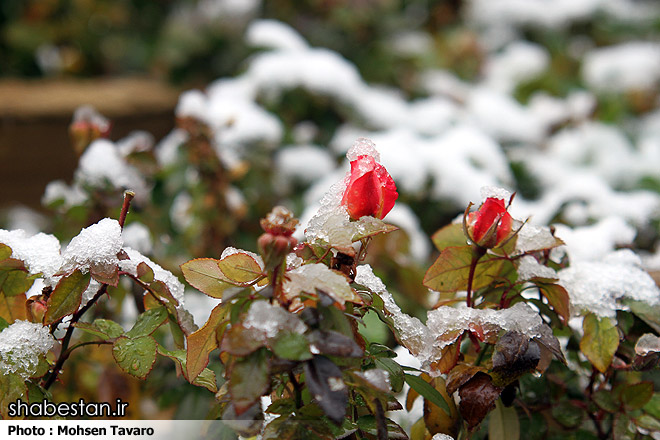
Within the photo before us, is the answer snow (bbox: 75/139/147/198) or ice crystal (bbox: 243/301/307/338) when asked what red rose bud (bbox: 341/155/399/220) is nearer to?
ice crystal (bbox: 243/301/307/338)

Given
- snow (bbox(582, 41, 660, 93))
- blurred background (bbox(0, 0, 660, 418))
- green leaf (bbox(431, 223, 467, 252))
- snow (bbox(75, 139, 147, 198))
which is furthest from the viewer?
snow (bbox(582, 41, 660, 93))

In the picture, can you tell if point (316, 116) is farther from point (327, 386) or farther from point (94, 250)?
point (327, 386)

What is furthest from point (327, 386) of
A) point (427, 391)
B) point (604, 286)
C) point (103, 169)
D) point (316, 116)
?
point (316, 116)

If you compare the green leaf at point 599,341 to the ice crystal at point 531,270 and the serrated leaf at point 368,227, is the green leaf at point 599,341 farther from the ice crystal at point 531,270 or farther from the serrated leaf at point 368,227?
the serrated leaf at point 368,227

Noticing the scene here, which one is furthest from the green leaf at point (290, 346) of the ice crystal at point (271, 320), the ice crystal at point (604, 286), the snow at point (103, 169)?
the snow at point (103, 169)

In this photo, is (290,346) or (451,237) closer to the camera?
(290,346)

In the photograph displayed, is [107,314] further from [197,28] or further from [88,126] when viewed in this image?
[197,28]

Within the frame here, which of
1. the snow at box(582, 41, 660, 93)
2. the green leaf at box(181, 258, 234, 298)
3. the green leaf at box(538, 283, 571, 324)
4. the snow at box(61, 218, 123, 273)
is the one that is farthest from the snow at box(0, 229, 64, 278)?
the snow at box(582, 41, 660, 93)
